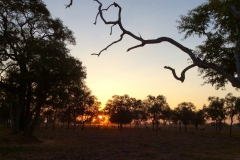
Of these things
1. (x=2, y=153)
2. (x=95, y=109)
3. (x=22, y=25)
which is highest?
(x=22, y=25)

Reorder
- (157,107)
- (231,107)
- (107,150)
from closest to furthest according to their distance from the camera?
1. (107,150)
2. (231,107)
3. (157,107)

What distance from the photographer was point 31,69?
28.7 metres

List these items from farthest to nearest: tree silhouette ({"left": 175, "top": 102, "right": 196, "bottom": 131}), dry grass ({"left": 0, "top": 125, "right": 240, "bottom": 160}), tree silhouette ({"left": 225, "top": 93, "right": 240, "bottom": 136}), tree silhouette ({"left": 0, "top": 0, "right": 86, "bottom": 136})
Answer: tree silhouette ({"left": 175, "top": 102, "right": 196, "bottom": 131})
tree silhouette ({"left": 225, "top": 93, "right": 240, "bottom": 136})
tree silhouette ({"left": 0, "top": 0, "right": 86, "bottom": 136})
dry grass ({"left": 0, "top": 125, "right": 240, "bottom": 160})

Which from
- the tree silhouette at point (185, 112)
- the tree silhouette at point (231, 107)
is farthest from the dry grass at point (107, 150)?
the tree silhouette at point (185, 112)

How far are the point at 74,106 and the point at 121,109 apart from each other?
85.8ft

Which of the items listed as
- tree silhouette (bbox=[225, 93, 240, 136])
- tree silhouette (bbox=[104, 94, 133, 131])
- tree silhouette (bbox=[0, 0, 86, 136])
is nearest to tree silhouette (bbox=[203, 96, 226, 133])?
tree silhouette (bbox=[225, 93, 240, 136])

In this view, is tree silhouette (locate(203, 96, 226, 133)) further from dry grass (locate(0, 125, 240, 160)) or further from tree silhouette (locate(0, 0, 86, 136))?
tree silhouette (locate(0, 0, 86, 136))

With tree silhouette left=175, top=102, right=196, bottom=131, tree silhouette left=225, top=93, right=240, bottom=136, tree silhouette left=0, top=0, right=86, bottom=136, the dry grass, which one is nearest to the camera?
the dry grass

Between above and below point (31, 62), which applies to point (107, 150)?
below

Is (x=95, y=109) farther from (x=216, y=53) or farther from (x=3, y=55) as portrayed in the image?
(x=216, y=53)

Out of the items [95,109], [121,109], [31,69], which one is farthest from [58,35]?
[121,109]

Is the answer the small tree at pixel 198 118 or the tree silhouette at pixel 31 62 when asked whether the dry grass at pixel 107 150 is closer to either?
the tree silhouette at pixel 31 62

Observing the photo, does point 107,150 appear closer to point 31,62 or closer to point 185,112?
point 31,62

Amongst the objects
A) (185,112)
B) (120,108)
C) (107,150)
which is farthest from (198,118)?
(107,150)
